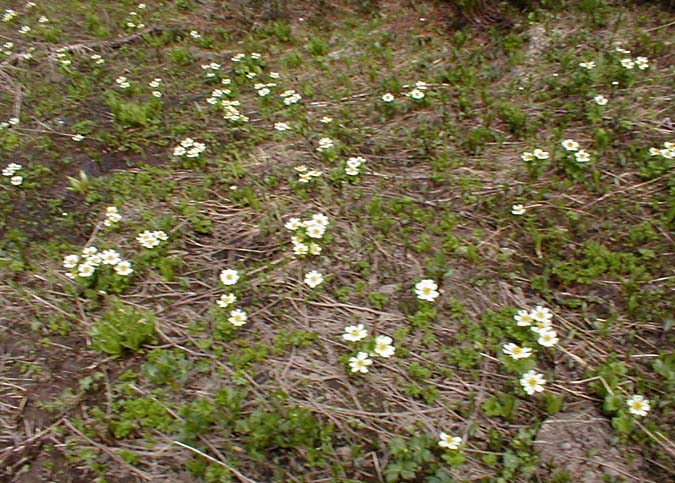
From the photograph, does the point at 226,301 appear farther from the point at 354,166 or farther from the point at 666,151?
the point at 666,151

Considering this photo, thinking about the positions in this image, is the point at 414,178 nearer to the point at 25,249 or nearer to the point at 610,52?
the point at 610,52

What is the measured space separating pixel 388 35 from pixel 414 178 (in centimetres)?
184

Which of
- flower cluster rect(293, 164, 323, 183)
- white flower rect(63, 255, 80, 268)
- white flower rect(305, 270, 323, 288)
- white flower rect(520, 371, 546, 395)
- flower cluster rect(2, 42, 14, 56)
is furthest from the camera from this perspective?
flower cluster rect(2, 42, 14, 56)

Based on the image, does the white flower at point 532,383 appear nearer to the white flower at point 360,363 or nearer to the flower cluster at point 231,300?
the white flower at point 360,363

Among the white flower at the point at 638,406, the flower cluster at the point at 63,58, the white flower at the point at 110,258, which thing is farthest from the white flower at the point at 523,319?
the flower cluster at the point at 63,58

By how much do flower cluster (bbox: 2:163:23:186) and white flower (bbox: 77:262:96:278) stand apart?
109cm

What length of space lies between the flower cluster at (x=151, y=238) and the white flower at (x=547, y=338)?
2.00m

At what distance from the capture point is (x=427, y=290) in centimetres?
292

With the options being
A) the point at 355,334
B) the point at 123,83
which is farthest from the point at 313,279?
the point at 123,83

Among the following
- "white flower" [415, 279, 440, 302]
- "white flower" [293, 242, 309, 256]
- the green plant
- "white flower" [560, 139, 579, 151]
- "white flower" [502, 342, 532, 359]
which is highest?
"white flower" [560, 139, 579, 151]

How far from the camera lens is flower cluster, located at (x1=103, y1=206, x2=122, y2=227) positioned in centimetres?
342

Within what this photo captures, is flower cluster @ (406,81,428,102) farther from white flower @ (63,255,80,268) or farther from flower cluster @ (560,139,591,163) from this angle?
white flower @ (63,255,80,268)

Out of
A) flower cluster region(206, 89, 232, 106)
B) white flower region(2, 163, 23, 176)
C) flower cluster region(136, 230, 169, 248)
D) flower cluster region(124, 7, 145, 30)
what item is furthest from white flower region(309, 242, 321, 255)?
flower cluster region(124, 7, 145, 30)

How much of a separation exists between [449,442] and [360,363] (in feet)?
1.71
